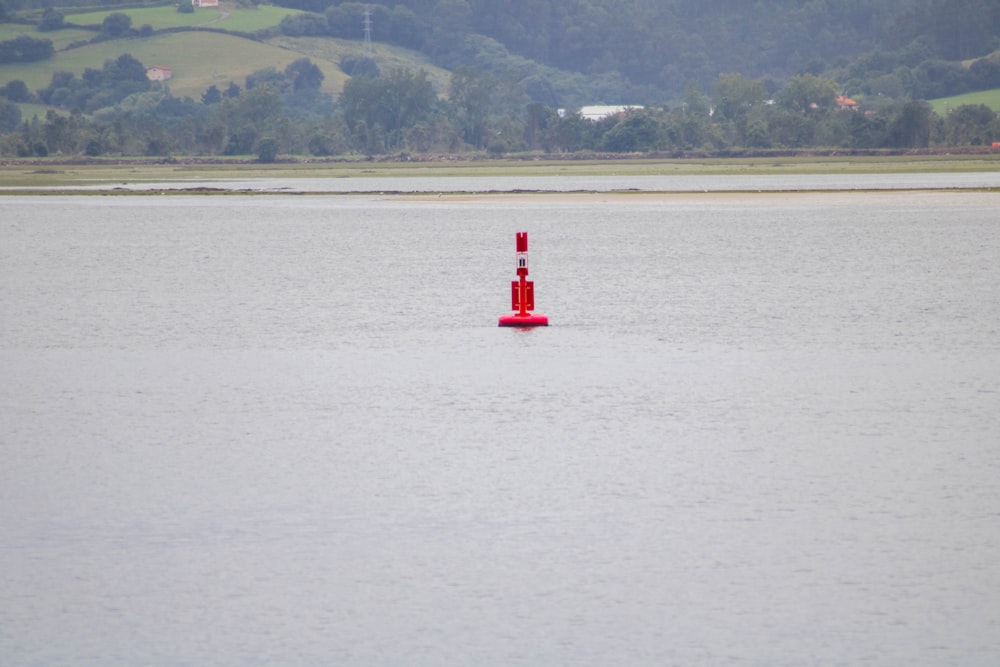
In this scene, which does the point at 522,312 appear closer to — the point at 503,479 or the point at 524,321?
the point at 524,321

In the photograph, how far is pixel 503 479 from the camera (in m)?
13.9

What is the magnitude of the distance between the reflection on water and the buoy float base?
436 millimetres

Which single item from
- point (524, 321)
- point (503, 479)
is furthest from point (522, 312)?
point (503, 479)

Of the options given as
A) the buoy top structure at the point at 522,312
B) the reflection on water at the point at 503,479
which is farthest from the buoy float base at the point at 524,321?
the reflection on water at the point at 503,479

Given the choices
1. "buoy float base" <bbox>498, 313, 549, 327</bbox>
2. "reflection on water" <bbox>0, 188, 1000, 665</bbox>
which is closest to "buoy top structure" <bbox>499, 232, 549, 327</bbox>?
"buoy float base" <bbox>498, 313, 549, 327</bbox>

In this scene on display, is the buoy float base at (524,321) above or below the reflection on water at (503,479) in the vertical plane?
below

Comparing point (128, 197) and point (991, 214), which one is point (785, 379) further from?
point (128, 197)

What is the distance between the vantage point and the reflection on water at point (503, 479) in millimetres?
9797

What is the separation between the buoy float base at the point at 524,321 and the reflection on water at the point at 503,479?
0.44 m

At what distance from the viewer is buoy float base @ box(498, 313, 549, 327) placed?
89.4 ft

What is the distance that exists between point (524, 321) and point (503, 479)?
13421 millimetres

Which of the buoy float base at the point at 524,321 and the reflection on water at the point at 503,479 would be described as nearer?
the reflection on water at the point at 503,479

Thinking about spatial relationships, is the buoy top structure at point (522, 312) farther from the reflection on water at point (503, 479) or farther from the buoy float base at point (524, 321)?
the reflection on water at point (503, 479)

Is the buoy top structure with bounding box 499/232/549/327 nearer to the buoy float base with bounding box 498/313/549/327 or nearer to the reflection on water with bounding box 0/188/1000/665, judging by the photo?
the buoy float base with bounding box 498/313/549/327
